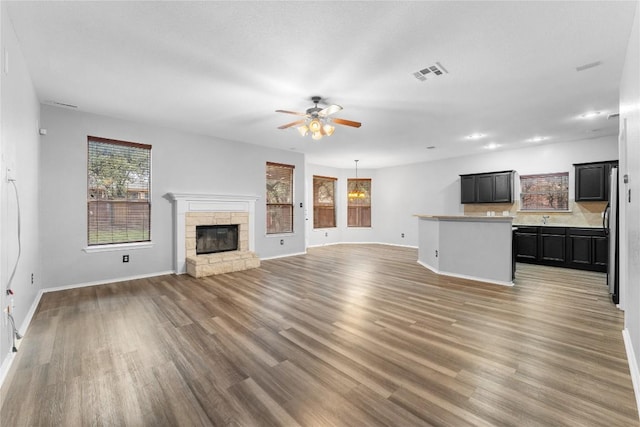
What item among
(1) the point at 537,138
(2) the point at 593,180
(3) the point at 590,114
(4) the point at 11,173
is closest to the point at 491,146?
(1) the point at 537,138

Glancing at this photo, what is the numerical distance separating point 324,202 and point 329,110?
6.58 metres

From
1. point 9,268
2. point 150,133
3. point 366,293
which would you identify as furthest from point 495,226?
point 150,133

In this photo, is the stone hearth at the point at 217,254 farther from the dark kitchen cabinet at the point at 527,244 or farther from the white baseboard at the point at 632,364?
the dark kitchen cabinet at the point at 527,244

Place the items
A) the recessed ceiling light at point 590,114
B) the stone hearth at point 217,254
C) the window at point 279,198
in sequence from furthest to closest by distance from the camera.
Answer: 1. the window at point 279,198
2. the stone hearth at point 217,254
3. the recessed ceiling light at point 590,114

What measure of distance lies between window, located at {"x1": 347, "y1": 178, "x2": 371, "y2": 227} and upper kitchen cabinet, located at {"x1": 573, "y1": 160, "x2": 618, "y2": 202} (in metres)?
5.81

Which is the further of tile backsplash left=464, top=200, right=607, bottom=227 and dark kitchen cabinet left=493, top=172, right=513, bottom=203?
dark kitchen cabinet left=493, top=172, right=513, bottom=203

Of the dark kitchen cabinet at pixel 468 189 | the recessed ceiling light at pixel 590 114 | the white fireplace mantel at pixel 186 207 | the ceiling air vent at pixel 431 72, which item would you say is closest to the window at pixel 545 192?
the dark kitchen cabinet at pixel 468 189

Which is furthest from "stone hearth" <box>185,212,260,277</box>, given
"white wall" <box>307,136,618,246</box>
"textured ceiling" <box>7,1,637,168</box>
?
"white wall" <box>307,136,618,246</box>

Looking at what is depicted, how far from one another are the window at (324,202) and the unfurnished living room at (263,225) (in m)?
3.15

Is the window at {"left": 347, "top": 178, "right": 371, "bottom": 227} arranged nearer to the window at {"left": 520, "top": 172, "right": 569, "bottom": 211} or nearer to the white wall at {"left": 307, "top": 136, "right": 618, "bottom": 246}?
the white wall at {"left": 307, "top": 136, "right": 618, "bottom": 246}

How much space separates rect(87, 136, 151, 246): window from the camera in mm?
4691

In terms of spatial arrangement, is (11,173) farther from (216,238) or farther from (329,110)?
(216,238)

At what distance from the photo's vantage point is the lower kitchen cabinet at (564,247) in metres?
5.52

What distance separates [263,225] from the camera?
6.94 m
